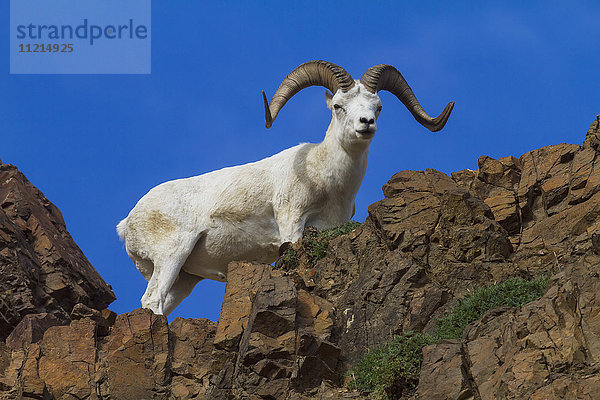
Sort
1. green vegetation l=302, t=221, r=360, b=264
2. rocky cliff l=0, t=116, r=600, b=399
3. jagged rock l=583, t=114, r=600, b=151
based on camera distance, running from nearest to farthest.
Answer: rocky cliff l=0, t=116, r=600, b=399 → jagged rock l=583, t=114, r=600, b=151 → green vegetation l=302, t=221, r=360, b=264

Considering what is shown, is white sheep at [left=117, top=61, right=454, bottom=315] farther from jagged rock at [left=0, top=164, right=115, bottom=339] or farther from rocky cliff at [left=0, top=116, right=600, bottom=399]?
rocky cliff at [left=0, top=116, right=600, bottom=399]

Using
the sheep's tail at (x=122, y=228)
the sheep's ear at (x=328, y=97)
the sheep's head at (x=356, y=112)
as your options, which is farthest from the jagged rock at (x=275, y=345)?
the sheep's tail at (x=122, y=228)

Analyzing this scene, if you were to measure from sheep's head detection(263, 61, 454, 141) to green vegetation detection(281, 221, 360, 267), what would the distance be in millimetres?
1687

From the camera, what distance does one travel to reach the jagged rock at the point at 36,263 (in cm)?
1759

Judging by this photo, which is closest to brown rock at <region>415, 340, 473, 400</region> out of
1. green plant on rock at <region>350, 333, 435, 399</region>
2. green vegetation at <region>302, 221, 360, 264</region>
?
green plant on rock at <region>350, 333, 435, 399</region>

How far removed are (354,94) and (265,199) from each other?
96.2 inches

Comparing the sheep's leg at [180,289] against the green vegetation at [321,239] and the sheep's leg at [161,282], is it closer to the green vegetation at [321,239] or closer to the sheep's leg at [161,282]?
the sheep's leg at [161,282]

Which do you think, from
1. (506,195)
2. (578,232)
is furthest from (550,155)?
(578,232)

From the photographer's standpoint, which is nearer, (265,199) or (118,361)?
(118,361)

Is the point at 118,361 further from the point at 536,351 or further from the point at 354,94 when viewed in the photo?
the point at 354,94

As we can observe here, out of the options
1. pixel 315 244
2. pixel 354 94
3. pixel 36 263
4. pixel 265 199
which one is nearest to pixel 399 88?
pixel 354 94

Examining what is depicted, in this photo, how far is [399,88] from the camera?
63.9ft

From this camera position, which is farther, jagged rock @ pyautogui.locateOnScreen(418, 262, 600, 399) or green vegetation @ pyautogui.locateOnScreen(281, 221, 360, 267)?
green vegetation @ pyautogui.locateOnScreen(281, 221, 360, 267)

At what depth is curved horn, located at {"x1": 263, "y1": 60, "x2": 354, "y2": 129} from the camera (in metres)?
18.6
